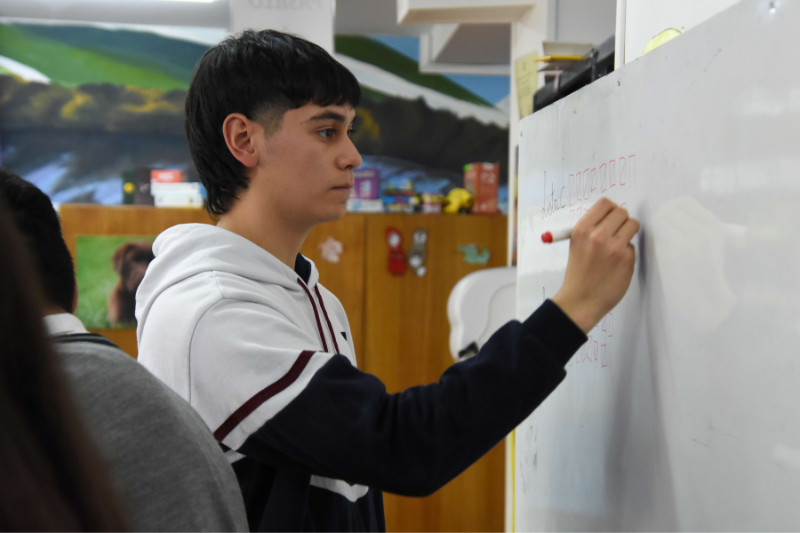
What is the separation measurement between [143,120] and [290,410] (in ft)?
11.2

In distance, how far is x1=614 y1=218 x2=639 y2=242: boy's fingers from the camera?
767 mm

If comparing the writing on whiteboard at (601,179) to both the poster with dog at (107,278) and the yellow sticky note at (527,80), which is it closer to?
the yellow sticky note at (527,80)

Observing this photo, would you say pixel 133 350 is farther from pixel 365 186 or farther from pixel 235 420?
pixel 235 420

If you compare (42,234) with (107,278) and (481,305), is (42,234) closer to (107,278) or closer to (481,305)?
(481,305)

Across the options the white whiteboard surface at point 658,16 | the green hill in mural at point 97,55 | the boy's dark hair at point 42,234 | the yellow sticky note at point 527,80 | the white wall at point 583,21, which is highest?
the green hill in mural at point 97,55

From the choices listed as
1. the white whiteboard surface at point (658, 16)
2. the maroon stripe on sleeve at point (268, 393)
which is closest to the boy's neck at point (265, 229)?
the maroon stripe on sleeve at point (268, 393)

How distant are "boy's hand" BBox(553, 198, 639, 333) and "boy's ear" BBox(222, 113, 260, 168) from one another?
49cm

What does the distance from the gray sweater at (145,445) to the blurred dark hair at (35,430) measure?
154 mm

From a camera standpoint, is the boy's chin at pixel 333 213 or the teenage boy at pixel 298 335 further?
the boy's chin at pixel 333 213

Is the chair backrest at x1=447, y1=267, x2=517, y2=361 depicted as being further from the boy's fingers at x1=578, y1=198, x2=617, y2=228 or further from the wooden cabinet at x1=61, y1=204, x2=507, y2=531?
the boy's fingers at x1=578, y1=198, x2=617, y2=228

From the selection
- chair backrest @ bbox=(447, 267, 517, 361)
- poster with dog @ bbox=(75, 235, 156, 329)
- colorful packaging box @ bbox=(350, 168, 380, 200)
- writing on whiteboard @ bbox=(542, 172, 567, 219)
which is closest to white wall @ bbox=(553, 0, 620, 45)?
chair backrest @ bbox=(447, 267, 517, 361)

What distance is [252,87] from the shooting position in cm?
97

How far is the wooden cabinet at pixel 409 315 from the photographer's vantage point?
286cm

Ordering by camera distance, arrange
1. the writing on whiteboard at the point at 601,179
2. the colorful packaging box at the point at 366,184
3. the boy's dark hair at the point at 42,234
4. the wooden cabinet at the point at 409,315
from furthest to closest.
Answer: the colorful packaging box at the point at 366,184, the wooden cabinet at the point at 409,315, the writing on whiteboard at the point at 601,179, the boy's dark hair at the point at 42,234
